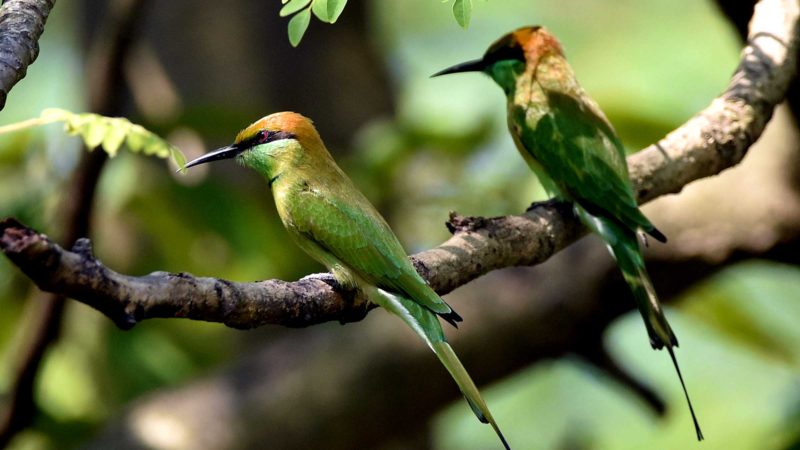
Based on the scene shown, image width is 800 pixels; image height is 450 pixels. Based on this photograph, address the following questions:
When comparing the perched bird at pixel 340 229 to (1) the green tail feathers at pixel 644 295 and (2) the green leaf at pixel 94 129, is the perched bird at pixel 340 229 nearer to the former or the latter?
(2) the green leaf at pixel 94 129

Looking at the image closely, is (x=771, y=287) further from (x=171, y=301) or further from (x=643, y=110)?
(x=171, y=301)

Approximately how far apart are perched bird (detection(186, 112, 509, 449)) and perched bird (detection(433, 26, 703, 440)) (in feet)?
1.37

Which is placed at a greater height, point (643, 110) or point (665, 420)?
point (643, 110)

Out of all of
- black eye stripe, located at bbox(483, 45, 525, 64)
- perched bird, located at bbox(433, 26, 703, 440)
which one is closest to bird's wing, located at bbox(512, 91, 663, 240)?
perched bird, located at bbox(433, 26, 703, 440)

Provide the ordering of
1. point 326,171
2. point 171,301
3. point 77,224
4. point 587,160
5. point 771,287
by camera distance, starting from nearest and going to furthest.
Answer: point 171,301 → point 326,171 → point 587,160 → point 77,224 → point 771,287

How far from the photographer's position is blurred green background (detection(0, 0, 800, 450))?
9.02ft

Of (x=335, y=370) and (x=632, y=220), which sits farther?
(x=335, y=370)

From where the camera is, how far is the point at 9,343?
297 cm

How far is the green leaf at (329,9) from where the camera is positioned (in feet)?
4.45

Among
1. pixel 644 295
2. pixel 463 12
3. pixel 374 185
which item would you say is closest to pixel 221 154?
pixel 463 12

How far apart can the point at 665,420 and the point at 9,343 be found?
174cm

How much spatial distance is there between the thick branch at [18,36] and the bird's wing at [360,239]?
20.5 inches

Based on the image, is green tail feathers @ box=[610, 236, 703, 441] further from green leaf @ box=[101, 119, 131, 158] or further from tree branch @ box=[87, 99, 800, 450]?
green leaf @ box=[101, 119, 131, 158]

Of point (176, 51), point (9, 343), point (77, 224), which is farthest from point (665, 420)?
point (176, 51)
